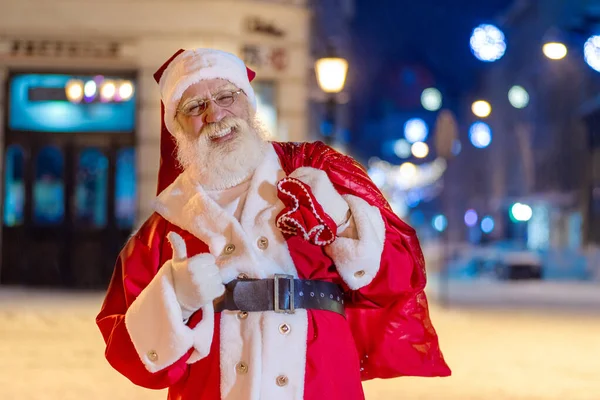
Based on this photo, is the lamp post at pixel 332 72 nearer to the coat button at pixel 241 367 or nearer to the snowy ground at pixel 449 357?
the snowy ground at pixel 449 357

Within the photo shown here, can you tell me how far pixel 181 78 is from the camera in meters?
3.13

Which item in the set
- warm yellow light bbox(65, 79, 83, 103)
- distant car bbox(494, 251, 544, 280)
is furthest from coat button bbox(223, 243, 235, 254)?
distant car bbox(494, 251, 544, 280)

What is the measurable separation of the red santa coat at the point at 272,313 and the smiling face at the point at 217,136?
0.21 ft

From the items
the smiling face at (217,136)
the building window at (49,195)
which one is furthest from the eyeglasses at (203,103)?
the building window at (49,195)

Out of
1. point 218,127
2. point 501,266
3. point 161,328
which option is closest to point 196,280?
point 161,328

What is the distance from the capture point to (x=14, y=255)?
16219mm

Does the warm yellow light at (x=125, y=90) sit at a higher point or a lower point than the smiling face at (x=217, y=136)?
higher

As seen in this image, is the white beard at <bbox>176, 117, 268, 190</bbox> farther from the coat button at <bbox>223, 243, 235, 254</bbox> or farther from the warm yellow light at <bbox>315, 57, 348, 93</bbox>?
the warm yellow light at <bbox>315, 57, 348, 93</bbox>

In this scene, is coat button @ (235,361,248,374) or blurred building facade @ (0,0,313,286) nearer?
coat button @ (235,361,248,374)

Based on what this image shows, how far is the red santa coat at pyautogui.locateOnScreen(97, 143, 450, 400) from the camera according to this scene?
2766 millimetres

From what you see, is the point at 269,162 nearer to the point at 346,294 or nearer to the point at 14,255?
the point at 346,294

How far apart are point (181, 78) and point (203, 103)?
0.12 m

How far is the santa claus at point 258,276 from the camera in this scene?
108 inches

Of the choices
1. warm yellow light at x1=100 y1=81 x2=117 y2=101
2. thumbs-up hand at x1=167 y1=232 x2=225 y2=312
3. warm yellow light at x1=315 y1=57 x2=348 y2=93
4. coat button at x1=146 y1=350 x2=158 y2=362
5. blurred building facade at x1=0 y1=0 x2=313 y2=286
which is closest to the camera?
thumbs-up hand at x1=167 y1=232 x2=225 y2=312
